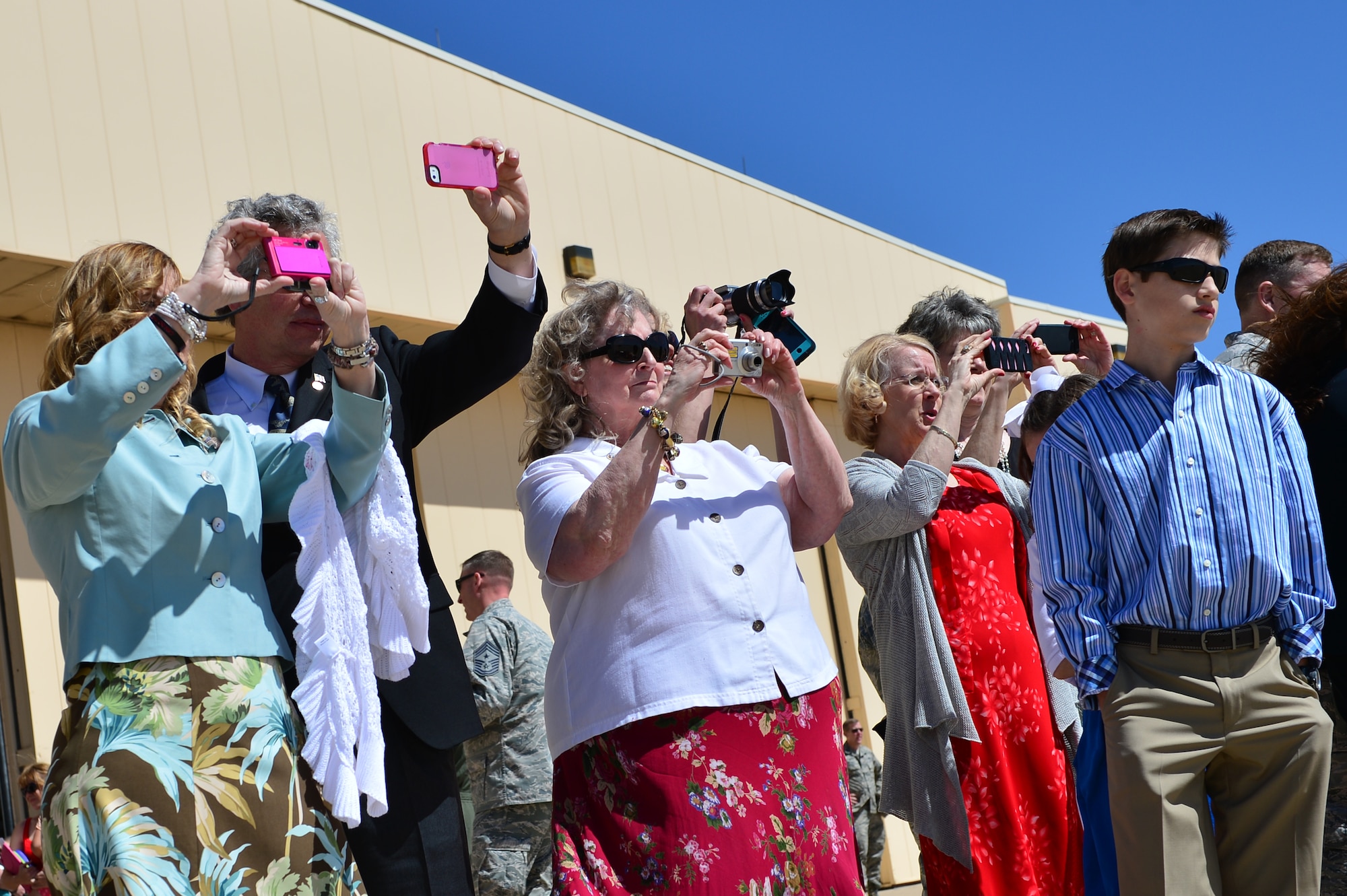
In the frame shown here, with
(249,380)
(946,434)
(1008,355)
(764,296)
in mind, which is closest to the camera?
(249,380)

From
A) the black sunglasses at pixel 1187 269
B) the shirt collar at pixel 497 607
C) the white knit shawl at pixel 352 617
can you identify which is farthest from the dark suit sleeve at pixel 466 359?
the shirt collar at pixel 497 607

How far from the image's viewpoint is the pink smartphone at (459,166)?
254cm

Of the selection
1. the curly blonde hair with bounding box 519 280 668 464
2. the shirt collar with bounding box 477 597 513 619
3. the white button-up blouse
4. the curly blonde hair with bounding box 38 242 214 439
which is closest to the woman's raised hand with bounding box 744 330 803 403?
the white button-up blouse

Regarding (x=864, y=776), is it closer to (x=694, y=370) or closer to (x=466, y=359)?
(x=466, y=359)

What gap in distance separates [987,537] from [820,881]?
4.15ft

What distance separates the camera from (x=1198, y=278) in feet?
9.25

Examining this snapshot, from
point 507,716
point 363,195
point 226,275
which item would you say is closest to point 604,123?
point 363,195

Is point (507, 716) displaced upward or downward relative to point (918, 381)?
downward

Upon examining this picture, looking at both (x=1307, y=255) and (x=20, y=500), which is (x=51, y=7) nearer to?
(x=20, y=500)

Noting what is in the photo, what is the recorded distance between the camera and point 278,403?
8.49ft

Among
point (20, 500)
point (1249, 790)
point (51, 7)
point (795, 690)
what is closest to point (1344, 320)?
point (1249, 790)

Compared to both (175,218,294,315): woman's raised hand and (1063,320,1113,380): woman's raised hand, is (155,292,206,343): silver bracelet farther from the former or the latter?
(1063,320,1113,380): woman's raised hand

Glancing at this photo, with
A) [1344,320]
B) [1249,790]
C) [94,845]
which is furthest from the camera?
[1344,320]

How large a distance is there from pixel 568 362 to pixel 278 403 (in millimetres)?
606
